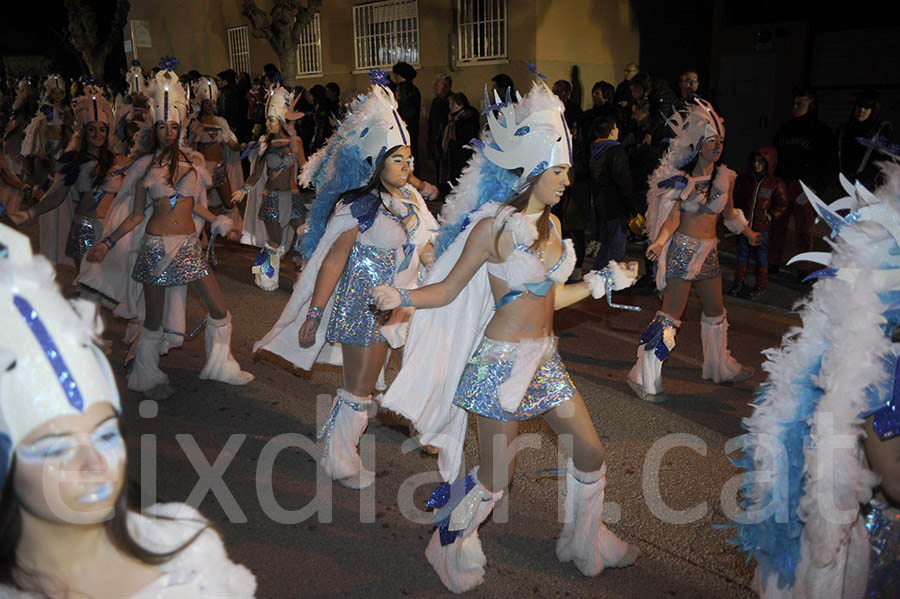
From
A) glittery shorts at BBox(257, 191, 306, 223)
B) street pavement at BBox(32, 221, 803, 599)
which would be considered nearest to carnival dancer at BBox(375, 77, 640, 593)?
street pavement at BBox(32, 221, 803, 599)

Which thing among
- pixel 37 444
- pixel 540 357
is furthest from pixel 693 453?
pixel 37 444

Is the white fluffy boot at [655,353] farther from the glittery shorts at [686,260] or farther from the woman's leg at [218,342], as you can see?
the woman's leg at [218,342]

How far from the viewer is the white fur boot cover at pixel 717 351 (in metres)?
5.80

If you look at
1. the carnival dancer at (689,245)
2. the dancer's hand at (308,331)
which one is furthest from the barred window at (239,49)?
the dancer's hand at (308,331)

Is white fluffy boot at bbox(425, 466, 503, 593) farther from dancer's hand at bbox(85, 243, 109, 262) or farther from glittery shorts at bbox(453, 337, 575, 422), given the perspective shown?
dancer's hand at bbox(85, 243, 109, 262)

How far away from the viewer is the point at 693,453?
4.88 meters

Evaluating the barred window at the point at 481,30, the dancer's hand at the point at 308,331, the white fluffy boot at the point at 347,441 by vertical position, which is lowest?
the white fluffy boot at the point at 347,441

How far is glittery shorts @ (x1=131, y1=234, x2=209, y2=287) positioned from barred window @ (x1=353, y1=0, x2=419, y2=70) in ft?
41.7

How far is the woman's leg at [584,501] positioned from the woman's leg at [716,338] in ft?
8.35

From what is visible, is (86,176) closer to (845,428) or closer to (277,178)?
(277,178)

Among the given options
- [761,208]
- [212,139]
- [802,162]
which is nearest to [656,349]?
[761,208]

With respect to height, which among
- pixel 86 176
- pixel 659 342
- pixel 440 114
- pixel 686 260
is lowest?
pixel 659 342

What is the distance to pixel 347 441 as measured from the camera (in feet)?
14.7

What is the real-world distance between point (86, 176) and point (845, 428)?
263 inches
